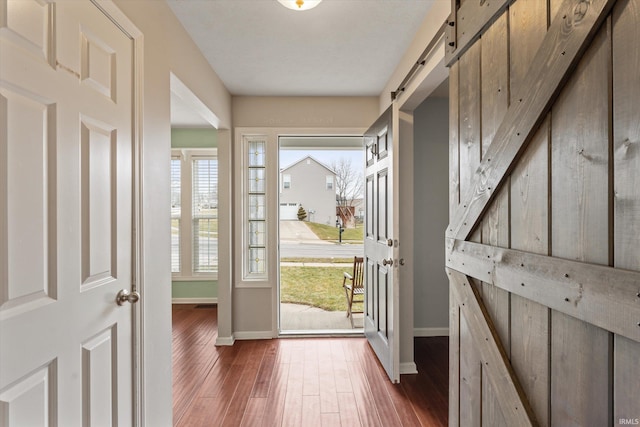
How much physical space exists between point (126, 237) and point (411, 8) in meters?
2.00

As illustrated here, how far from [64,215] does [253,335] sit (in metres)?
2.73

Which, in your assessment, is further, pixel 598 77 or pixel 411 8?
pixel 411 8

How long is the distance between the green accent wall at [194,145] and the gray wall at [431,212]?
299cm

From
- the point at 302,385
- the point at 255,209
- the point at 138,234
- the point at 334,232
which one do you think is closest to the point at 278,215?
the point at 255,209

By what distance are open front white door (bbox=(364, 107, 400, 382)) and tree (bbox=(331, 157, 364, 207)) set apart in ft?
14.7

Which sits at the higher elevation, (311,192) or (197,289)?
(311,192)

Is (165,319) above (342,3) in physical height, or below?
below

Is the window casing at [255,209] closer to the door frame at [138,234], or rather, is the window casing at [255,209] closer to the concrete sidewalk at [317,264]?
the door frame at [138,234]

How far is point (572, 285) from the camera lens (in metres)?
0.79

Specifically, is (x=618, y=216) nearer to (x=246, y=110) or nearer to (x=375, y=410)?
(x=375, y=410)

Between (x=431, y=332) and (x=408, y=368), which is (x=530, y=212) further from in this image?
(x=431, y=332)

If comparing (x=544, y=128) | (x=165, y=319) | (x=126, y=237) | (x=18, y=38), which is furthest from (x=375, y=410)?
(x=18, y=38)

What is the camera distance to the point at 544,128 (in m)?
0.92

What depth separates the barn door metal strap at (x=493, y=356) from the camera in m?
1.00
